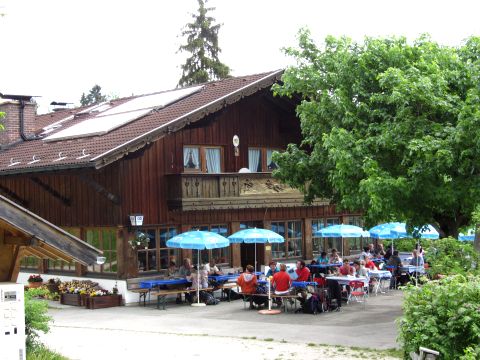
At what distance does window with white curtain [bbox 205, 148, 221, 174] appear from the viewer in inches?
1062

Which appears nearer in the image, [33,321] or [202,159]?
[33,321]

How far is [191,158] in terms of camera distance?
26438 mm

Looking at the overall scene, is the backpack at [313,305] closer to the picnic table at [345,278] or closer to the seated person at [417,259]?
the picnic table at [345,278]

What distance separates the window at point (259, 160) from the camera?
28.6 meters

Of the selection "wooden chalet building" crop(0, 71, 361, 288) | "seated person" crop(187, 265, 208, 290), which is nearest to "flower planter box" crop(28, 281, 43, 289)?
"wooden chalet building" crop(0, 71, 361, 288)

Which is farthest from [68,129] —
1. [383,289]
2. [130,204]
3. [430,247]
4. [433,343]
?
[433,343]

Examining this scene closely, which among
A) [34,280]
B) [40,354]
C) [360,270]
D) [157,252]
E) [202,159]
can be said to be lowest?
[40,354]

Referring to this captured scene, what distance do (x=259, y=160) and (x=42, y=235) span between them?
2064 centimetres

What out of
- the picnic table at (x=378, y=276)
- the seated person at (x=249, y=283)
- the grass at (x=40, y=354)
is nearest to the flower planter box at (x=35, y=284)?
the seated person at (x=249, y=283)

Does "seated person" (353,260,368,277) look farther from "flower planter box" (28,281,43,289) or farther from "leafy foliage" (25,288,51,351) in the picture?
"leafy foliage" (25,288,51,351)

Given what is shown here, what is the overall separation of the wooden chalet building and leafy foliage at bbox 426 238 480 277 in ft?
40.2

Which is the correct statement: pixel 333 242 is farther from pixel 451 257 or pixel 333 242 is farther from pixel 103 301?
pixel 451 257

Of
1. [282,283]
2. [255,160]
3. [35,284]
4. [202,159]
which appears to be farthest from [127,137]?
[282,283]

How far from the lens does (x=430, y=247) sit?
12852 millimetres
